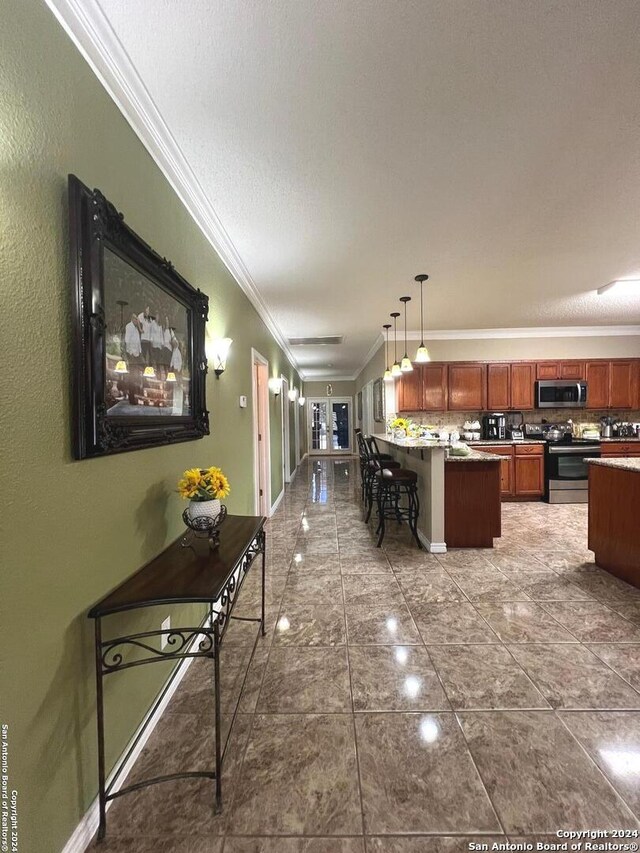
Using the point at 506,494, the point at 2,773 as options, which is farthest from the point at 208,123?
the point at 506,494

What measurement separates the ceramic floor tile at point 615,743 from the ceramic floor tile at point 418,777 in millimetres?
504

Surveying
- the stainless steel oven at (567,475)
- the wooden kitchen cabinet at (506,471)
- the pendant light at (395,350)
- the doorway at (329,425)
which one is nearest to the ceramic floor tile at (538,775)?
the pendant light at (395,350)

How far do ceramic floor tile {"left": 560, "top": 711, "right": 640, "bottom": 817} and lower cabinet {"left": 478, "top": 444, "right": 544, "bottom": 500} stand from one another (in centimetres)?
424

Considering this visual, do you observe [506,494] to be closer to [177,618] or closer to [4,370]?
[177,618]

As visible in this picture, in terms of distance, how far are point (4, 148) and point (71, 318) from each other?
0.42 meters

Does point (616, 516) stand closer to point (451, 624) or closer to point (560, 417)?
point (451, 624)

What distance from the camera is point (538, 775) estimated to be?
1349mm

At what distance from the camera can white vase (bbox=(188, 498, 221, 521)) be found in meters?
1.68

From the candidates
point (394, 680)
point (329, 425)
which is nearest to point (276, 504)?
point (394, 680)

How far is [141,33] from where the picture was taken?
1282 mm

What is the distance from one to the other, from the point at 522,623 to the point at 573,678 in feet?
1.59

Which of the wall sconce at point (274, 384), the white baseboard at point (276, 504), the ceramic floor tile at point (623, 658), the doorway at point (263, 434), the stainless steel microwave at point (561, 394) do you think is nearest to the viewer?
the ceramic floor tile at point (623, 658)

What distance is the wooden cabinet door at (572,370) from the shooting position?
5859 mm

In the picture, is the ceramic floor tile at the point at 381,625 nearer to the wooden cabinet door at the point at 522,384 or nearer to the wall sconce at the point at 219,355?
the wall sconce at the point at 219,355
